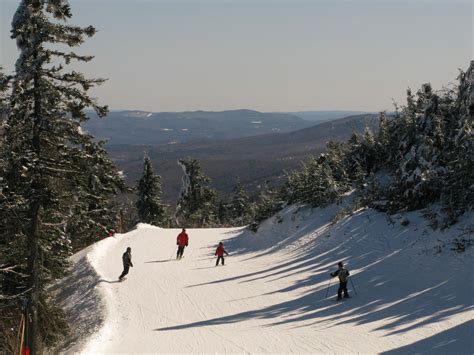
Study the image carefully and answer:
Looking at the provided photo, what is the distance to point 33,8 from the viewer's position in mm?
13125

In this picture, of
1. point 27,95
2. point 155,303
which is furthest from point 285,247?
point 27,95

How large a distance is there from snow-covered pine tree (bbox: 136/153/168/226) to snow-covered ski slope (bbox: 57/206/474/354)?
27020mm

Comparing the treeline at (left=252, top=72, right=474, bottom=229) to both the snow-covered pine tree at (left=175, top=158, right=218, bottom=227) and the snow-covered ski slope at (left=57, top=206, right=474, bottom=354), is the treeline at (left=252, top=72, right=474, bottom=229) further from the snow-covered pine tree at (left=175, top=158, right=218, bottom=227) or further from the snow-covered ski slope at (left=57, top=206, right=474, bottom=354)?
the snow-covered pine tree at (left=175, top=158, right=218, bottom=227)

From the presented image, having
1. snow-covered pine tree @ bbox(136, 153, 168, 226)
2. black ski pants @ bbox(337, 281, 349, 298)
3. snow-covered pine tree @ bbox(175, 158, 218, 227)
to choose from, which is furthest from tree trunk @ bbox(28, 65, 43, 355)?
snow-covered pine tree @ bbox(175, 158, 218, 227)

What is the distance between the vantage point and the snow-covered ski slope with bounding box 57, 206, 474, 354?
12.0 m

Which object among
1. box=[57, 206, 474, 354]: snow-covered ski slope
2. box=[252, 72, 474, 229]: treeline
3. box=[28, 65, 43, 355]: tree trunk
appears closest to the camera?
box=[57, 206, 474, 354]: snow-covered ski slope

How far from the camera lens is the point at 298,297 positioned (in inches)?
647

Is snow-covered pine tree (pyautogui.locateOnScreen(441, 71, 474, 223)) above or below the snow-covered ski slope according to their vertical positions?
above

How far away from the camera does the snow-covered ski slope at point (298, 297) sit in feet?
39.4

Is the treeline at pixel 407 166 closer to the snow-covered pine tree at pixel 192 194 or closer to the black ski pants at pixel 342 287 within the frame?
the black ski pants at pixel 342 287

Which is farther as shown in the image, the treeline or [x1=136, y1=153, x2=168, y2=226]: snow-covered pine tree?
[x1=136, y1=153, x2=168, y2=226]: snow-covered pine tree

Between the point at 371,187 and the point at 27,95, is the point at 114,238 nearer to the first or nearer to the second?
the point at 371,187

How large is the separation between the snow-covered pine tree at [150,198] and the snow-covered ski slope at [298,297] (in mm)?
27020

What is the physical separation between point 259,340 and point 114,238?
21230 millimetres
